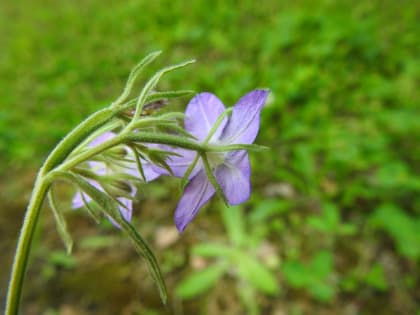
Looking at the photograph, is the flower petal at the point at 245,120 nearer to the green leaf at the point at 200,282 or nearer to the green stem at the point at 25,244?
the green stem at the point at 25,244

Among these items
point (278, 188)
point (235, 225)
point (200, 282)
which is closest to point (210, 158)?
point (200, 282)

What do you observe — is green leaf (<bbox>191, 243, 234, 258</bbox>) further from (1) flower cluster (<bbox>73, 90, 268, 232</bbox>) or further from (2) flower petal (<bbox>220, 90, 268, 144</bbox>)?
(2) flower petal (<bbox>220, 90, 268, 144</bbox>)

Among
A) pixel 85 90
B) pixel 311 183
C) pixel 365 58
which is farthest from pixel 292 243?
pixel 85 90

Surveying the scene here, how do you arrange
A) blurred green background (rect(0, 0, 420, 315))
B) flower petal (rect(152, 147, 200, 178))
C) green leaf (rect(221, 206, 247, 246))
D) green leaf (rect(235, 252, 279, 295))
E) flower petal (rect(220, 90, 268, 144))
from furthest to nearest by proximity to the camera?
1. green leaf (rect(221, 206, 247, 246))
2. blurred green background (rect(0, 0, 420, 315))
3. green leaf (rect(235, 252, 279, 295))
4. flower petal (rect(152, 147, 200, 178))
5. flower petal (rect(220, 90, 268, 144))

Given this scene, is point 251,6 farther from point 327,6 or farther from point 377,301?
point 377,301

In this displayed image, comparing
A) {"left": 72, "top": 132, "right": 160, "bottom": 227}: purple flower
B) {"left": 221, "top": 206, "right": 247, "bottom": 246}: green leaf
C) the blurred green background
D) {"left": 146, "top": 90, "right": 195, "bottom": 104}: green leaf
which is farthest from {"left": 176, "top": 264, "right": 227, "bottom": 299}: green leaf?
{"left": 146, "top": 90, "right": 195, "bottom": 104}: green leaf

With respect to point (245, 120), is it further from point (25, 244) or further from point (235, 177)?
point (25, 244)
